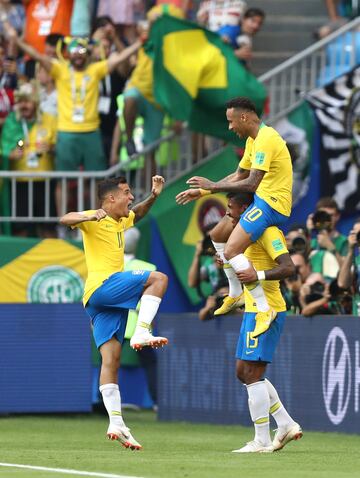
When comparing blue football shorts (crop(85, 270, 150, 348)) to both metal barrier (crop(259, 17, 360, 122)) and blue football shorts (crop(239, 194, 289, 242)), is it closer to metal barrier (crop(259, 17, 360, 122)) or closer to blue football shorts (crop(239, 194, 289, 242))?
blue football shorts (crop(239, 194, 289, 242))

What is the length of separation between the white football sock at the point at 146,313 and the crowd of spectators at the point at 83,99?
6836mm

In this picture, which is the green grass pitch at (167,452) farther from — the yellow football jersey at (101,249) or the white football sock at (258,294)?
the yellow football jersey at (101,249)

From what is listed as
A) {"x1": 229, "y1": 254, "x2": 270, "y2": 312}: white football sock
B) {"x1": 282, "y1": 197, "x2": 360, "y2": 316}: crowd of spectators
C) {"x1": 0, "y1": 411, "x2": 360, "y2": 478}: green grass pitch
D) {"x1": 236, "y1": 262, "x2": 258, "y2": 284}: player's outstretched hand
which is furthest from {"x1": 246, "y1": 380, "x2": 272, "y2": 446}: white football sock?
{"x1": 282, "y1": 197, "x2": 360, "y2": 316}: crowd of spectators

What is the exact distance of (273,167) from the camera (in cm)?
1251

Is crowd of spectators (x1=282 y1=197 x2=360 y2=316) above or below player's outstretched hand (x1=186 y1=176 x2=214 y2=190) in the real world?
below

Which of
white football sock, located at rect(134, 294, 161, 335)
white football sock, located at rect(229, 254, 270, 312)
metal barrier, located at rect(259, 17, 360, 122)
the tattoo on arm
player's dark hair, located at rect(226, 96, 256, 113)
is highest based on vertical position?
player's dark hair, located at rect(226, 96, 256, 113)

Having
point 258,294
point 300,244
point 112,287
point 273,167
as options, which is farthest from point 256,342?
point 300,244

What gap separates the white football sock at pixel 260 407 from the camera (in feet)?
41.1

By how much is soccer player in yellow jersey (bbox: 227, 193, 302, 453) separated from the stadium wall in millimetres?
2531

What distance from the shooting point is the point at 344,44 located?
20.0 meters

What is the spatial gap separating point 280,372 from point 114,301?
3.85 meters

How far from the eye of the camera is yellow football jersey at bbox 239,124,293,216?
1238 cm

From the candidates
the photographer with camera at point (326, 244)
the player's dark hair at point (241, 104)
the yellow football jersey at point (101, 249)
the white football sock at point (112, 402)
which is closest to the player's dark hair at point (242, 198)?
the player's dark hair at point (241, 104)

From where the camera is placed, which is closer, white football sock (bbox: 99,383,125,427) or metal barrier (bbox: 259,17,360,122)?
white football sock (bbox: 99,383,125,427)
